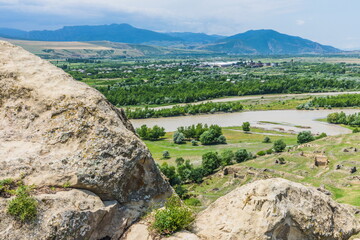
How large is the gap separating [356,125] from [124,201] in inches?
4274

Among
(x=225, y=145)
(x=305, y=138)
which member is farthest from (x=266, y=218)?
(x=225, y=145)

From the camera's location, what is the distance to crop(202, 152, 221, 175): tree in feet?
224

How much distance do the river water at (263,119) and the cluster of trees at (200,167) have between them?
35.5m

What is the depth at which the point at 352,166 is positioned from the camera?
5859 centimetres

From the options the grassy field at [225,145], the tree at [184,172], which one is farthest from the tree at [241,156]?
the tree at [184,172]

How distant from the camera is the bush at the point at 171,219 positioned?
37.0ft

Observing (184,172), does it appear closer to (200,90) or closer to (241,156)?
(241,156)

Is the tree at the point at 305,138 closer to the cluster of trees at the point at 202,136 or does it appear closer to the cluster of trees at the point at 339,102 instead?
the cluster of trees at the point at 202,136

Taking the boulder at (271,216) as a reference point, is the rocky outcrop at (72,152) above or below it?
above

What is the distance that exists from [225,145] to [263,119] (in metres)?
32.7

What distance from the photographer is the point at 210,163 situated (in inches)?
2699

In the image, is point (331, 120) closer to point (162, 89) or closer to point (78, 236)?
point (162, 89)

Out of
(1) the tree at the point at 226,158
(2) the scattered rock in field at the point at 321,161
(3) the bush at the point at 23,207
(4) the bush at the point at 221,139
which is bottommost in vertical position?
(4) the bush at the point at 221,139

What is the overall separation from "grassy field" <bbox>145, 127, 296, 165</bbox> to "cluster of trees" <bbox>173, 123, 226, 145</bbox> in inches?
68.4
